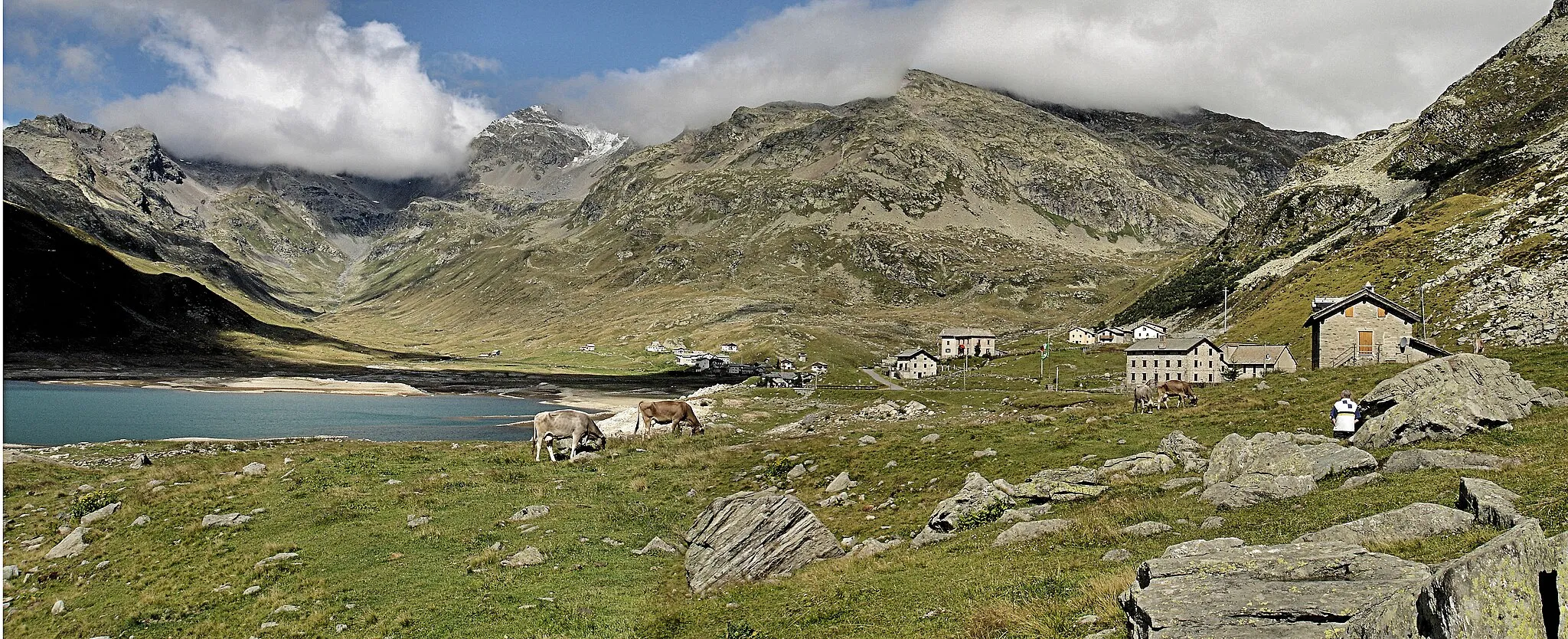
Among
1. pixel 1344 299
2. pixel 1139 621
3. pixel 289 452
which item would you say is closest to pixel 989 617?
pixel 1139 621

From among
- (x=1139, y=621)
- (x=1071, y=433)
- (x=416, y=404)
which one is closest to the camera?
(x=1139, y=621)

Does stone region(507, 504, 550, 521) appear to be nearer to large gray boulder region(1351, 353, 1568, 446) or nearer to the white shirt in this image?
large gray boulder region(1351, 353, 1568, 446)

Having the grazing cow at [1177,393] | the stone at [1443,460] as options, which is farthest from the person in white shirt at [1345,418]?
the grazing cow at [1177,393]

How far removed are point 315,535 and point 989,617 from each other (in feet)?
92.2

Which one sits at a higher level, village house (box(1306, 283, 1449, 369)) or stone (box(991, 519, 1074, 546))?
village house (box(1306, 283, 1449, 369))

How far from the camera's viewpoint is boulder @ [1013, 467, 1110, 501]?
27.7 metres

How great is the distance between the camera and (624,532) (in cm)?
3181

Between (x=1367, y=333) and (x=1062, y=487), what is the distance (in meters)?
59.9

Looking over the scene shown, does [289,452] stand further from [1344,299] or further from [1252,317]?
[1252,317]

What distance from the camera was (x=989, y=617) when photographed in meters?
16.4

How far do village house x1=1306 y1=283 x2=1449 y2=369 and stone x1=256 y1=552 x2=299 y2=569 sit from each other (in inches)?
3129

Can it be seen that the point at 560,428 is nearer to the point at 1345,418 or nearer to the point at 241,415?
the point at 1345,418

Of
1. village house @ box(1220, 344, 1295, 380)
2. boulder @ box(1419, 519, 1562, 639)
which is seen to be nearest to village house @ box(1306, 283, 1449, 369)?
village house @ box(1220, 344, 1295, 380)

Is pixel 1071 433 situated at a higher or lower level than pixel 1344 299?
lower
